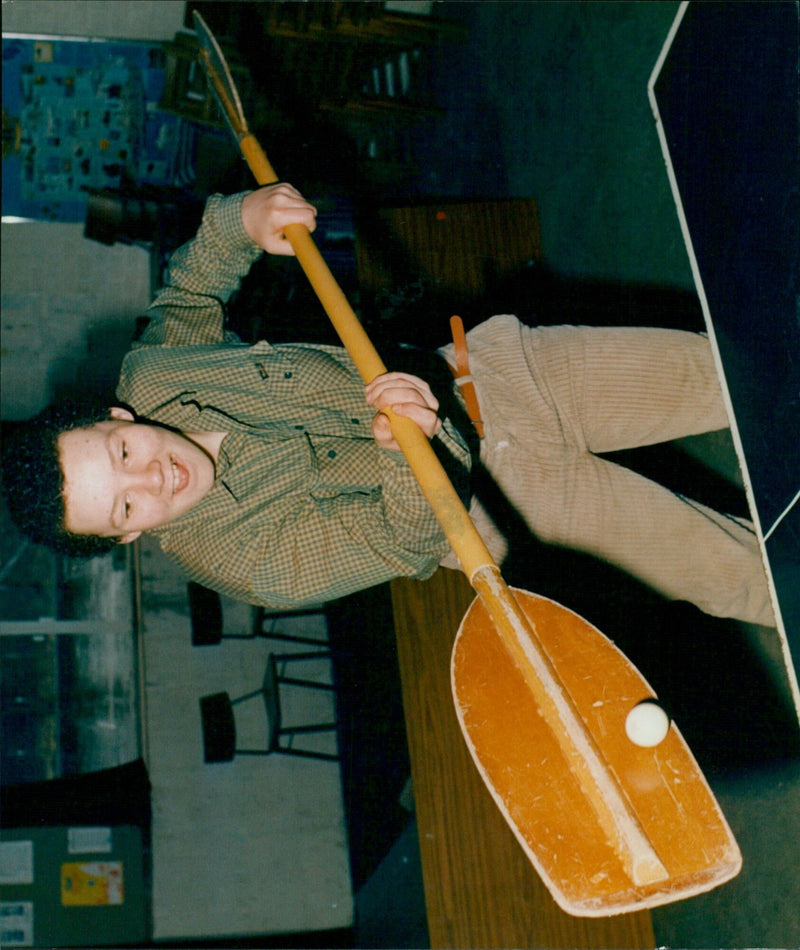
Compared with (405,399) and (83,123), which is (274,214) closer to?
(405,399)

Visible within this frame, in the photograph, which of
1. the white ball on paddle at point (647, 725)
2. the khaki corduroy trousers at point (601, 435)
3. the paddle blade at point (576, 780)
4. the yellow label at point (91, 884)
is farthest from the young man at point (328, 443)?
the yellow label at point (91, 884)

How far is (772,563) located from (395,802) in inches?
125

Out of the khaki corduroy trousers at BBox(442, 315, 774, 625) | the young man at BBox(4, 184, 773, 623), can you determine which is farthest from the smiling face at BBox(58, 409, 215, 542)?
the khaki corduroy trousers at BBox(442, 315, 774, 625)

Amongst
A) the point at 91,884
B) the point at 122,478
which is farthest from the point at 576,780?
the point at 91,884

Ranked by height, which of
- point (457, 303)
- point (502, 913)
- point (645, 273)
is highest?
point (645, 273)

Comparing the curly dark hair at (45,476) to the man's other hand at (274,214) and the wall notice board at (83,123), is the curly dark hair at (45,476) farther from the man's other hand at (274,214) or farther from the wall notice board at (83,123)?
the wall notice board at (83,123)

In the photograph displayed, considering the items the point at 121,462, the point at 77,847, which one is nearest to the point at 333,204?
the point at 121,462

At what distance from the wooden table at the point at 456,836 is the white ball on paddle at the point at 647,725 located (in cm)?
118

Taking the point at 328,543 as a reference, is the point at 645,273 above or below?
above

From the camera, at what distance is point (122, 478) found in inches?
69.0

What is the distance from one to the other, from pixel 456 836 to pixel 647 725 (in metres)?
1.28

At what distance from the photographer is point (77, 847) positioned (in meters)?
4.23

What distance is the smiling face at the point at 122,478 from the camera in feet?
5.75

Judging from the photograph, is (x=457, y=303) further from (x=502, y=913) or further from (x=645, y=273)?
(x=502, y=913)
